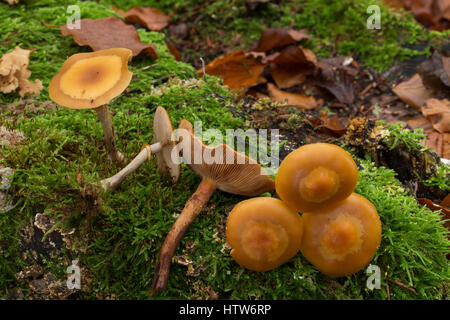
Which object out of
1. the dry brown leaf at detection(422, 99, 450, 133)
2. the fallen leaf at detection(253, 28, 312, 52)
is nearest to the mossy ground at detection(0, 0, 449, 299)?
the dry brown leaf at detection(422, 99, 450, 133)

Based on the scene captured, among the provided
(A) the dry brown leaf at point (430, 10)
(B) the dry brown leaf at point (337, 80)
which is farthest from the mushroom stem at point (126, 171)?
(A) the dry brown leaf at point (430, 10)

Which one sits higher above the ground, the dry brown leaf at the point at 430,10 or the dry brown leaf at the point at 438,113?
the dry brown leaf at the point at 430,10

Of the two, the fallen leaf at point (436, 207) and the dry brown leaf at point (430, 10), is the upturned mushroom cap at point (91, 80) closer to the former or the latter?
the fallen leaf at point (436, 207)

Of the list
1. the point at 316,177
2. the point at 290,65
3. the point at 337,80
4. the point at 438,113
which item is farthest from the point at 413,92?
the point at 316,177

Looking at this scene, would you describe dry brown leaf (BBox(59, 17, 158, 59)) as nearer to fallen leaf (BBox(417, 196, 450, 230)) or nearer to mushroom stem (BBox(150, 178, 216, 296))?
mushroom stem (BBox(150, 178, 216, 296))

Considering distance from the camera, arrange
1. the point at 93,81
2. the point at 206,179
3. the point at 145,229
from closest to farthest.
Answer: the point at 93,81
the point at 145,229
the point at 206,179

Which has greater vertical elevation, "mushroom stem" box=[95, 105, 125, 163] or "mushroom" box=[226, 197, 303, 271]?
"mushroom stem" box=[95, 105, 125, 163]

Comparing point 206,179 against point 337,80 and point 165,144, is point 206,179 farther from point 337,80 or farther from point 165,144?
point 337,80
